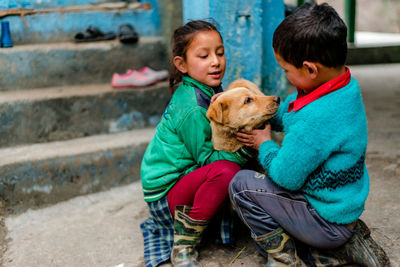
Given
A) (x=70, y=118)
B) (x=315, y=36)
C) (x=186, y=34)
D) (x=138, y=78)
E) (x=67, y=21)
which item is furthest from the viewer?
(x=67, y=21)

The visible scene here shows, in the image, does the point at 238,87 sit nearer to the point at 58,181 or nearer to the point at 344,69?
the point at 344,69

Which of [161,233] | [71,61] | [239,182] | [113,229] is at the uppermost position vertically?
[71,61]

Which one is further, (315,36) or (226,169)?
(226,169)

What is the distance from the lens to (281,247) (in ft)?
6.46

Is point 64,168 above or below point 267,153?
below

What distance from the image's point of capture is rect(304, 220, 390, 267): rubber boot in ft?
6.42

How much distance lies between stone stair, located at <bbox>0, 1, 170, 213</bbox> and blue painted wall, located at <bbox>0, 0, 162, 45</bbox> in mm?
82

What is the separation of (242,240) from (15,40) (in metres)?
3.11

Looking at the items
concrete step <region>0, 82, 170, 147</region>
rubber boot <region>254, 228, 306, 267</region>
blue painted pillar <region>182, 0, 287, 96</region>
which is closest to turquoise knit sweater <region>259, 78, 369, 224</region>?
rubber boot <region>254, 228, 306, 267</region>

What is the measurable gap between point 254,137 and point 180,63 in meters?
0.66

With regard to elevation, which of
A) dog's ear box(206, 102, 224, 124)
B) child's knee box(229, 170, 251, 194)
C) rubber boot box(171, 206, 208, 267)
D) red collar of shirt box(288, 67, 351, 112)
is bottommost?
rubber boot box(171, 206, 208, 267)

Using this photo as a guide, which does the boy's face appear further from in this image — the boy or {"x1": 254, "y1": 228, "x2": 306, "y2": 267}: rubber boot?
{"x1": 254, "y1": 228, "x2": 306, "y2": 267}: rubber boot

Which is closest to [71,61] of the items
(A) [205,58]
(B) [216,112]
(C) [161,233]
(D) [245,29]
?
(D) [245,29]

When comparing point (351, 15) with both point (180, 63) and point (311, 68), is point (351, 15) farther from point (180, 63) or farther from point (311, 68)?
point (311, 68)
